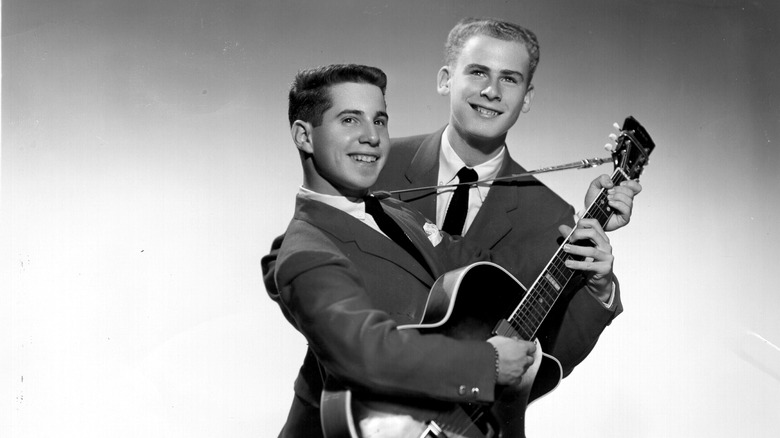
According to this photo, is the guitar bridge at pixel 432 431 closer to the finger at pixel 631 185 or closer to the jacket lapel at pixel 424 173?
the jacket lapel at pixel 424 173

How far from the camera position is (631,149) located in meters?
2.39

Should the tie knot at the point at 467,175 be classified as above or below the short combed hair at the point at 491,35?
below

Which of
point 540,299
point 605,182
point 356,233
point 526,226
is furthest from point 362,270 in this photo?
point 605,182

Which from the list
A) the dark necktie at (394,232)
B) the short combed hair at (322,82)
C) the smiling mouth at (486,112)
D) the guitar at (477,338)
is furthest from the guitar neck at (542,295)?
the short combed hair at (322,82)

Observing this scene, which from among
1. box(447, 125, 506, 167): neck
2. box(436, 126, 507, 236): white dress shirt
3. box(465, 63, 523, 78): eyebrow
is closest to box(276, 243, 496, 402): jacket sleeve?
box(436, 126, 507, 236): white dress shirt

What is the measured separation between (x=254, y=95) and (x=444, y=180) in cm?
61

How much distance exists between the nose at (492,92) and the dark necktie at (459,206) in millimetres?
190

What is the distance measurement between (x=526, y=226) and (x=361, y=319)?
2.27 feet

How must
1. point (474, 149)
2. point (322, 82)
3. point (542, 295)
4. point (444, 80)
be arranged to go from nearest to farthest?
1. point (322, 82)
2. point (542, 295)
3. point (474, 149)
4. point (444, 80)

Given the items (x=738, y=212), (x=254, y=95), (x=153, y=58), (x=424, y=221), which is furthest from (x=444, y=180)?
(x=738, y=212)

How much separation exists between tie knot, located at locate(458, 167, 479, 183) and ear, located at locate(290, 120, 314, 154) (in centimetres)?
48

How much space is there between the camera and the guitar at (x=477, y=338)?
6.21 feet

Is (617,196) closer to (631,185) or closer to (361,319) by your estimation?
(631,185)

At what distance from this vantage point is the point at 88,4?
260cm
